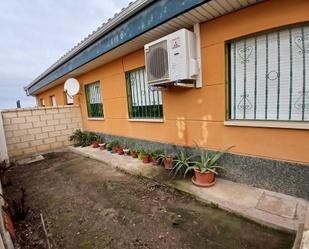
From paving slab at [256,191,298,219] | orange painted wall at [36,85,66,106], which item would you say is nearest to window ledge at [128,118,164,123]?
paving slab at [256,191,298,219]

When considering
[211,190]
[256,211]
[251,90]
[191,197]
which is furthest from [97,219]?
[251,90]

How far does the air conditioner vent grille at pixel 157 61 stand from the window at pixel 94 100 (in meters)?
3.62

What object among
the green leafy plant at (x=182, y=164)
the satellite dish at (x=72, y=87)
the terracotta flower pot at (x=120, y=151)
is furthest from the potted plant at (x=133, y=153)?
the satellite dish at (x=72, y=87)

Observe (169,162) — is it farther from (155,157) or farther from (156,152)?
(156,152)

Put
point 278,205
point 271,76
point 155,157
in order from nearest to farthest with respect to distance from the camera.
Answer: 1. point 278,205
2. point 271,76
3. point 155,157

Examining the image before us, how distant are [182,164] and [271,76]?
87.4 inches

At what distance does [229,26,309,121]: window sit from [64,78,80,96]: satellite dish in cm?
617

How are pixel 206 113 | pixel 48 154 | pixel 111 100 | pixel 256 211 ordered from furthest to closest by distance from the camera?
pixel 48 154 → pixel 111 100 → pixel 206 113 → pixel 256 211

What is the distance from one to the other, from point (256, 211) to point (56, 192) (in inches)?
145

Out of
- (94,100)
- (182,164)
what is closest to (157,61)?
(182,164)

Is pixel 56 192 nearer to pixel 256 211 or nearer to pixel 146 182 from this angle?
pixel 146 182

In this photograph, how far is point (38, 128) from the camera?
22.8 feet

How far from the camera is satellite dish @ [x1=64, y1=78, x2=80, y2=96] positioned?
7188mm

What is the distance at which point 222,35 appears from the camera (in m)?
3.14
